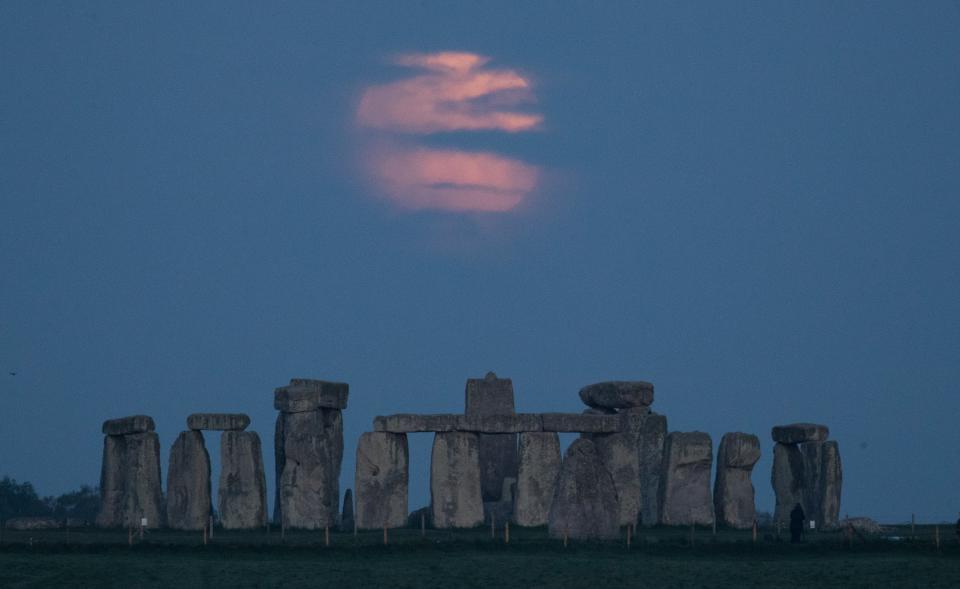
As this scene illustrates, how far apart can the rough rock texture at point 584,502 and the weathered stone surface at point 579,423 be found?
6.23 m

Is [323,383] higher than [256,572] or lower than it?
higher

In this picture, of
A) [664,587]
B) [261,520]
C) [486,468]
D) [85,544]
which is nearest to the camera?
[664,587]

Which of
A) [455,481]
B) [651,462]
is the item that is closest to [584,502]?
[455,481]

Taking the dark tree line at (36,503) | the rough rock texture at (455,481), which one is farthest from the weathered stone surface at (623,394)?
the dark tree line at (36,503)

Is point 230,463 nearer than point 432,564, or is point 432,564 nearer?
point 432,564

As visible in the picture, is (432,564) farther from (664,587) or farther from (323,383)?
(323,383)

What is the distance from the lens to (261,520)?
45969 millimetres

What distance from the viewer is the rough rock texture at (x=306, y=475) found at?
45812 millimetres

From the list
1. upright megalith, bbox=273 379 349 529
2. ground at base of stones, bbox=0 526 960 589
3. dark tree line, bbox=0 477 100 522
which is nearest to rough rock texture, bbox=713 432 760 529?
ground at base of stones, bbox=0 526 960 589

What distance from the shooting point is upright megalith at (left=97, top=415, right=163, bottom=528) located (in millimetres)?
47125

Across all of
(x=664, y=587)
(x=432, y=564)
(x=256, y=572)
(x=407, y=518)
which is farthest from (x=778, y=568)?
(x=407, y=518)

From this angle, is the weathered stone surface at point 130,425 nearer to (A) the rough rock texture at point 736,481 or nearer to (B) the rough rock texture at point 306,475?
(B) the rough rock texture at point 306,475

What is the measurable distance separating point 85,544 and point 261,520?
23.1ft

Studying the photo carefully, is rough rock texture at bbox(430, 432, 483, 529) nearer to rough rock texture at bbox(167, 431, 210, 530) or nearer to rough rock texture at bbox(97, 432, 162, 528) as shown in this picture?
rough rock texture at bbox(167, 431, 210, 530)
